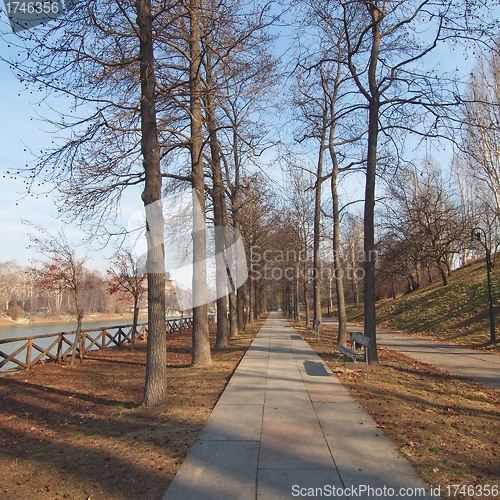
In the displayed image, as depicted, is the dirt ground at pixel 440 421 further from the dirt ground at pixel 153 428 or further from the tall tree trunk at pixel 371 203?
the tall tree trunk at pixel 371 203

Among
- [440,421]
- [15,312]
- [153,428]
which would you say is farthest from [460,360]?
[15,312]

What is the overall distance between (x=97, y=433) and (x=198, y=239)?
6.58 meters

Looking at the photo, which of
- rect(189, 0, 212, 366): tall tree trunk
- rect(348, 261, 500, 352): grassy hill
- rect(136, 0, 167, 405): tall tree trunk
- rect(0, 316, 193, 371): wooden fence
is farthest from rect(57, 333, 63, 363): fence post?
rect(348, 261, 500, 352): grassy hill

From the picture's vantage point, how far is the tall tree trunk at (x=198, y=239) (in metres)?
11.3

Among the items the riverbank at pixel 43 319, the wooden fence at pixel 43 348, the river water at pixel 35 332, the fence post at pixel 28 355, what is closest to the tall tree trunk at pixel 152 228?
the wooden fence at pixel 43 348

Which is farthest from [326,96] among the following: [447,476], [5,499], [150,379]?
[5,499]

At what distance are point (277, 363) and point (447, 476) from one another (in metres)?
7.74

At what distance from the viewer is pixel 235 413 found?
6.71 metres

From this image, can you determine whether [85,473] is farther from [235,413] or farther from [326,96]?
[326,96]

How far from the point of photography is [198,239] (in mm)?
11898

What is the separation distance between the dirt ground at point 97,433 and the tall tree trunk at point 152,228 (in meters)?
0.59

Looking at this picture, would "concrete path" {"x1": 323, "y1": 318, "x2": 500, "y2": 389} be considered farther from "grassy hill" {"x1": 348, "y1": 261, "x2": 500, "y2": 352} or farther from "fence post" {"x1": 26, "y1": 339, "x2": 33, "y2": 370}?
"fence post" {"x1": 26, "y1": 339, "x2": 33, "y2": 370}

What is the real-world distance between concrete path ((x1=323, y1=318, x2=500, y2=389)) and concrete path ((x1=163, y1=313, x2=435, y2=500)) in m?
4.92

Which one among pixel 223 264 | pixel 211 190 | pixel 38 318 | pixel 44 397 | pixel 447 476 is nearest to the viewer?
pixel 447 476
